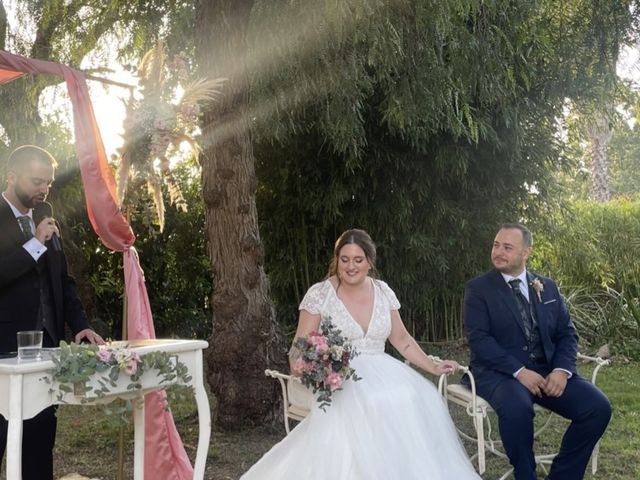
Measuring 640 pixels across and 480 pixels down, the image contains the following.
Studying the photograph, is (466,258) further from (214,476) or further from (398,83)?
(214,476)

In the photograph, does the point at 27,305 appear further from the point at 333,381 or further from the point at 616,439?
the point at 616,439

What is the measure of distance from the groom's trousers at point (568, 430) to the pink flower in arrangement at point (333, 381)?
34.3 inches

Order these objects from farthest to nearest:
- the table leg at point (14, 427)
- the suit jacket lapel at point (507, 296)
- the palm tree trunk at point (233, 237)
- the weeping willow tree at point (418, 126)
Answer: the palm tree trunk at point (233, 237), the weeping willow tree at point (418, 126), the suit jacket lapel at point (507, 296), the table leg at point (14, 427)

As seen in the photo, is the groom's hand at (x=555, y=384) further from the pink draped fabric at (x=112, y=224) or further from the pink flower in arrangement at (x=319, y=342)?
the pink draped fabric at (x=112, y=224)

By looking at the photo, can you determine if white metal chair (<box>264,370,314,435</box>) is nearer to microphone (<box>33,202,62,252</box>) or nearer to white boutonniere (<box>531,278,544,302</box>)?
microphone (<box>33,202,62,252</box>)

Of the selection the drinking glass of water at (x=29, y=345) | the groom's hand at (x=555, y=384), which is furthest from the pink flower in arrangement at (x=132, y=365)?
the groom's hand at (x=555, y=384)

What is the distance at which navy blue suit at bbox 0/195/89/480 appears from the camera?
3.24 meters

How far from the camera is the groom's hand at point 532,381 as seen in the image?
400 cm

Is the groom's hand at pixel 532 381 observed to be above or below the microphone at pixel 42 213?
below

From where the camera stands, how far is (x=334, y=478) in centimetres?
345

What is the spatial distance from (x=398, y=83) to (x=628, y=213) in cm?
655

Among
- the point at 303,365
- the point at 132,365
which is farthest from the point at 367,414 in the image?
the point at 132,365

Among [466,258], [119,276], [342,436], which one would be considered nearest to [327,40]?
[342,436]

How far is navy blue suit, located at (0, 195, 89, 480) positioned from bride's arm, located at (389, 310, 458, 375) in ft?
5.73
